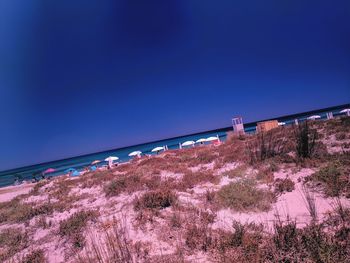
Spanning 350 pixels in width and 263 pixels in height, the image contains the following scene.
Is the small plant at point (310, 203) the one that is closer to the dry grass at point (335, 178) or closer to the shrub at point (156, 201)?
the dry grass at point (335, 178)

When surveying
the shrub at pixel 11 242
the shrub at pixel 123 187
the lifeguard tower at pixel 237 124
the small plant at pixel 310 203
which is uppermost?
the lifeguard tower at pixel 237 124

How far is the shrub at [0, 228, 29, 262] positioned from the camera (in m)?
5.58

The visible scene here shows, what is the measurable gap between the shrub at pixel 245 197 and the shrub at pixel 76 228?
385 centimetres

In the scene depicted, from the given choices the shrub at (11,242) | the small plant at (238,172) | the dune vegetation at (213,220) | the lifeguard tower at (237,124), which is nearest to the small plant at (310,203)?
the dune vegetation at (213,220)

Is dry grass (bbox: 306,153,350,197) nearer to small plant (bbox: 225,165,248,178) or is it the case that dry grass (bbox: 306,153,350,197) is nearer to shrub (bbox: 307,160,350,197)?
shrub (bbox: 307,160,350,197)

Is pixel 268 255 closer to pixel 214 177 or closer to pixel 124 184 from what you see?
pixel 214 177

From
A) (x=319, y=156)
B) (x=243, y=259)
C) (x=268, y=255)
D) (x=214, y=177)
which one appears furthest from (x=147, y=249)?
(x=319, y=156)

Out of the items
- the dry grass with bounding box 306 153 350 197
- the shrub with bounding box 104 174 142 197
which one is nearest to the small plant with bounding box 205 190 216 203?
the dry grass with bounding box 306 153 350 197

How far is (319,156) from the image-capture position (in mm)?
8023

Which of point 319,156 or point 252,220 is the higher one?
point 319,156

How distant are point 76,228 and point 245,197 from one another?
4.78 metres

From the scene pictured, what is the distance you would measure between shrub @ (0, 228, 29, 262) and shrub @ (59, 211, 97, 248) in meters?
1.01

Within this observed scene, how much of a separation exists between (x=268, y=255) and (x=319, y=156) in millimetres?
5980

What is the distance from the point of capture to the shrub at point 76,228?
539cm
